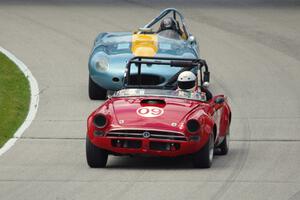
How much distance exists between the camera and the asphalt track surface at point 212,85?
1309 cm

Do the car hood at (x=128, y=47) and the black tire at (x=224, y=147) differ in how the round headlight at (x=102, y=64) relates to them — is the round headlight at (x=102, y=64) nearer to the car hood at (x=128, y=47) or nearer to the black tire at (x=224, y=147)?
the car hood at (x=128, y=47)

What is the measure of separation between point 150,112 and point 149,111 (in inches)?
1.4

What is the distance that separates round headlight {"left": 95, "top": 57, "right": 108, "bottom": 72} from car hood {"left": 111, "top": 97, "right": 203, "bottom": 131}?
5121 mm

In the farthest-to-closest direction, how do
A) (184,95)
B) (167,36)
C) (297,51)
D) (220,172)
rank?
(297,51)
(167,36)
(184,95)
(220,172)

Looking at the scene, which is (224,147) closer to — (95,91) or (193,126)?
(193,126)

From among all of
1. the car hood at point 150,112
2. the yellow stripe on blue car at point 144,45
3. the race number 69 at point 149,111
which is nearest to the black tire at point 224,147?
the car hood at point 150,112

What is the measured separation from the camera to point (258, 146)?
16062mm

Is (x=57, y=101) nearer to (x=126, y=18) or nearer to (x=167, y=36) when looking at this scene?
A: (x=167, y=36)

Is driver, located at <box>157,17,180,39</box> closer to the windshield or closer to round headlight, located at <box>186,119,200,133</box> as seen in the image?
the windshield

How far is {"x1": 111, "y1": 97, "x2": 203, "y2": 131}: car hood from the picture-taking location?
46.1ft

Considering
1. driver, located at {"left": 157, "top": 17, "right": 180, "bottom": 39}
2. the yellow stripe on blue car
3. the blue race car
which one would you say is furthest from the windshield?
driver, located at {"left": 157, "top": 17, "right": 180, "bottom": 39}

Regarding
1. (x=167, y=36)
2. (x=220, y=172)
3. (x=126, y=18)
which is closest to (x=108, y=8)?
(x=126, y=18)

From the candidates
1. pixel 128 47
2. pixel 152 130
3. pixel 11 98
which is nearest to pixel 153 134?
pixel 152 130

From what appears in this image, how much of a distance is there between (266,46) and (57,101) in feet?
26.3
